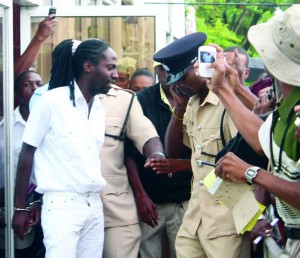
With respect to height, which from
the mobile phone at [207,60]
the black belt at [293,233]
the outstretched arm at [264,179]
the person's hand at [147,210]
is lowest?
the person's hand at [147,210]

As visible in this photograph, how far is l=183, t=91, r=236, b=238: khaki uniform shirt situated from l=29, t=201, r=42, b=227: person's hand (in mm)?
1056

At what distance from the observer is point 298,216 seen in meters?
3.69

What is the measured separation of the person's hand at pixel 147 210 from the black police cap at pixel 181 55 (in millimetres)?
1049

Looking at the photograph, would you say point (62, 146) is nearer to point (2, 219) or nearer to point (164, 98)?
point (2, 219)

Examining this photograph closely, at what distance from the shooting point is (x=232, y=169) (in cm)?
380

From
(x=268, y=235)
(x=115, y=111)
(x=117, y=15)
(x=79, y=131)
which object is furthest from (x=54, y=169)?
(x=117, y=15)

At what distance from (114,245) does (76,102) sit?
42.2 inches

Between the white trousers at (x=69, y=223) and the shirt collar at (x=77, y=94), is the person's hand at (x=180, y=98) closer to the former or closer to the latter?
the shirt collar at (x=77, y=94)

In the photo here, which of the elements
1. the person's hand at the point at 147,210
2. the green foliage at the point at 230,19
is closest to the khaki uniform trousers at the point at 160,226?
the person's hand at the point at 147,210

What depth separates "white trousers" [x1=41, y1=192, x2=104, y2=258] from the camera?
16.9 ft

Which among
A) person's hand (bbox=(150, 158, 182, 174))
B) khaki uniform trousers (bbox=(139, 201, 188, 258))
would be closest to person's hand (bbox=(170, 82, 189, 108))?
person's hand (bbox=(150, 158, 182, 174))

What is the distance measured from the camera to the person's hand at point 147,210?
5914 millimetres

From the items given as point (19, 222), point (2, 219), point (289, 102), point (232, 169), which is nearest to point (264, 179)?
point (232, 169)

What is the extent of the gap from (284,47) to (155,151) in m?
2.21
